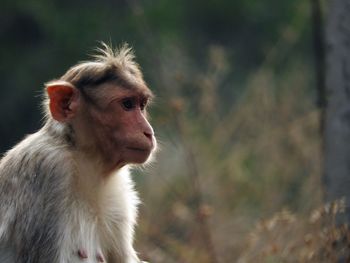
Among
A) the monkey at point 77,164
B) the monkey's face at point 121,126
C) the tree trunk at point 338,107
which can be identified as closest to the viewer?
the monkey at point 77,164

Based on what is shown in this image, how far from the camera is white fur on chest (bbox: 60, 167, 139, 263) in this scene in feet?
27.4

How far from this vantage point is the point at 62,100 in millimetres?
8531

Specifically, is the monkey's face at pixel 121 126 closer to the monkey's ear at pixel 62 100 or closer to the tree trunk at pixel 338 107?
the monkey's ear at pixel 62 100

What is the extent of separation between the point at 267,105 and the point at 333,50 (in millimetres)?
5393

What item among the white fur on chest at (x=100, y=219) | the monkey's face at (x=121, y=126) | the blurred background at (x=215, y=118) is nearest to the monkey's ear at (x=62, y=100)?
the monkey's face at (x=121, y=126)

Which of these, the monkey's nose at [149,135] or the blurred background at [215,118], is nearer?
the monkey's nose at [149,135]

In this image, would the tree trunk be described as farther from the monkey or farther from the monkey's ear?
the monkey's ear

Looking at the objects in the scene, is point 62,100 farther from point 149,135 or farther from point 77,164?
point 149,135

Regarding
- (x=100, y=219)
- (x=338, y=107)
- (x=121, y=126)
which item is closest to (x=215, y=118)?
(x=338, y=107)

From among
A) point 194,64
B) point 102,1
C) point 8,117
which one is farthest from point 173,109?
point 102,1

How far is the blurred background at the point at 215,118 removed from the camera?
1183cm

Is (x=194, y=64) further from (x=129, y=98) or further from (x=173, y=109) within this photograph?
(x=129, y=98)

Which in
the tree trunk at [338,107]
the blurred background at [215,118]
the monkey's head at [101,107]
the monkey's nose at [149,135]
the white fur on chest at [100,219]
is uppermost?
the blurred background at [215,118]

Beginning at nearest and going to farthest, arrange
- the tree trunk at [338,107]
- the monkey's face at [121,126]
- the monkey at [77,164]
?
1. the monkey at [77,164]
2. the monkey's face at [121,126]
3. the tree trunk at [338,107]
